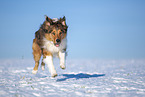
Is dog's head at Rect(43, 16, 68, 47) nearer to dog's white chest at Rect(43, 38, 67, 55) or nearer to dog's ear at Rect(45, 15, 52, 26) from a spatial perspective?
dog's ear at Rect(45, 15, 52, 26)

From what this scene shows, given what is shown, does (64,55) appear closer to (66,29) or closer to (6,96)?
(66,29)

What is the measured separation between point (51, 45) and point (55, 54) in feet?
1.80

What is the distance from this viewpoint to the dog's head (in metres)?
7.06

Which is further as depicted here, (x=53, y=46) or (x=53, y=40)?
(x=53, y=46)

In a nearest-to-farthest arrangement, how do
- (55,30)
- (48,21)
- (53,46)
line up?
(55,30) → (48,21) → (53,46)

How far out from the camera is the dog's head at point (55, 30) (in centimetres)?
706

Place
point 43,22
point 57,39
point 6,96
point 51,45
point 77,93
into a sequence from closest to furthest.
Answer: point 6,96 < point 77,93 < point 57,39 < point 51,45 < point 43,22

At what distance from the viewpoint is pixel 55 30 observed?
7.09 metres

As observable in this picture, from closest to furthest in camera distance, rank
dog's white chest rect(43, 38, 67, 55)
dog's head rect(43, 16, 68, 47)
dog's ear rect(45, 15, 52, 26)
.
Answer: dog's head rect(43, 16, 68, 47), dog's ear rect(45, 15, 52, 26), dog's white chest rect(43, 38, 67, 55)

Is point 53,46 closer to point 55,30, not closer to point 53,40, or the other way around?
point 53,40

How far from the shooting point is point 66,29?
7.48m

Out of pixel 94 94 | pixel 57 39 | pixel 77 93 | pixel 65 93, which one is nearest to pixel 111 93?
pixel 94 94

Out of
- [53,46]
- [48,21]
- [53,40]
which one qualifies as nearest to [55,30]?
[53,40]

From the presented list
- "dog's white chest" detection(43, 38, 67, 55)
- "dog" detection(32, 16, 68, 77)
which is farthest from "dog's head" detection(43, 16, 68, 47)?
"dog's white chest" detection(43, 38, 67, 55)
